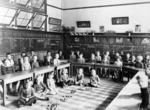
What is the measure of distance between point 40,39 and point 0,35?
293 cm

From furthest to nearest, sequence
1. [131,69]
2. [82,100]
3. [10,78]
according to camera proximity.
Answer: [131,69], [82,100], [10,78]

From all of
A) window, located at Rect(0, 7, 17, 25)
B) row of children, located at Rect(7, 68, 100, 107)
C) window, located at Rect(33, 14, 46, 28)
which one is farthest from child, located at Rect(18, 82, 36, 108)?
window, located at Rect(33, 14, 46, 28)

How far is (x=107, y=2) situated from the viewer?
10.9 meters

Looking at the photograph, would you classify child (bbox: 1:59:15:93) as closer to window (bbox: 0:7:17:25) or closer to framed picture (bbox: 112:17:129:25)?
window (bbox: 0:7:17:25)

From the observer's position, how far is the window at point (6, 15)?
7.82 metres

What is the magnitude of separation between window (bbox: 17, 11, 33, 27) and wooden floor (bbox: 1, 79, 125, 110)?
4697mm

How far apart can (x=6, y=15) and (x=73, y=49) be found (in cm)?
513

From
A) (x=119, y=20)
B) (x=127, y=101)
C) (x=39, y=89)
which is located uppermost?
(x=119, y=20)

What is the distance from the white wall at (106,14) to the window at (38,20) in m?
2.34

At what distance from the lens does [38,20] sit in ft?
33.3

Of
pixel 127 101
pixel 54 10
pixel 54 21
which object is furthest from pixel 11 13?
pixel 127 101

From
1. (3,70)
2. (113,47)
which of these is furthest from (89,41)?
(3,70)

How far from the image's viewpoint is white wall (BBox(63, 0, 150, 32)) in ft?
32.6

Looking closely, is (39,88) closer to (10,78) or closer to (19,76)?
(19,76)
